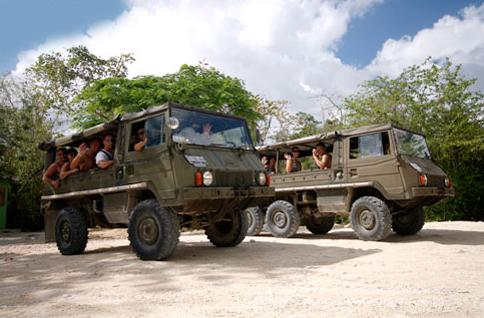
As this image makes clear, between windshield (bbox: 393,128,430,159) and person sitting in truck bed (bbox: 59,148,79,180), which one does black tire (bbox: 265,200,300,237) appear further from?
person sitting in truck bed (bbox: 59,148,79,180)

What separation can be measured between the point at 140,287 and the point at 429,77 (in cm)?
1485

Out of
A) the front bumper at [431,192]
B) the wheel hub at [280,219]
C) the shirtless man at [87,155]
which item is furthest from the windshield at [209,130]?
the front bumper at [431,192]

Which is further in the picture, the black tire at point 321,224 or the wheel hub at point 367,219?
the black tire at point 321,224

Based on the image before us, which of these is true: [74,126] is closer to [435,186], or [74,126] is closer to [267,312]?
[435,186]

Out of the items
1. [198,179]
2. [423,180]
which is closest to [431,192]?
[423,180]

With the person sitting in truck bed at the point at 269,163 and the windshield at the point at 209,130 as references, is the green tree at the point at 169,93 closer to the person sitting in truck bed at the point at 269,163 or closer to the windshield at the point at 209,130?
the person sitting in truck bed at the point at 269,163

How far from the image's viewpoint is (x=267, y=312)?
351cm

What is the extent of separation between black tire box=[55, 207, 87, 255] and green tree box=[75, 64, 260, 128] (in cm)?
587


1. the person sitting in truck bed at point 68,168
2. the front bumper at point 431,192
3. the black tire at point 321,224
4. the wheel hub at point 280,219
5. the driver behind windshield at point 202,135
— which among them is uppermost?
the driver behind windshield at point 202,135

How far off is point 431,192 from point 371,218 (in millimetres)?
1288

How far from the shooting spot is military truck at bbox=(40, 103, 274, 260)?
20.6 ft

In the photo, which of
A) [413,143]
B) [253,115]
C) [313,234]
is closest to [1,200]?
[253,115]

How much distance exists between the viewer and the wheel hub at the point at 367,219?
8.72 meters

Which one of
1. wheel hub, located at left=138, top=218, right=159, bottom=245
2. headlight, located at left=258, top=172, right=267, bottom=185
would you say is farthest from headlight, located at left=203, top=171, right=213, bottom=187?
headlight, located at left=258, top=172, right=267, bottom=185
